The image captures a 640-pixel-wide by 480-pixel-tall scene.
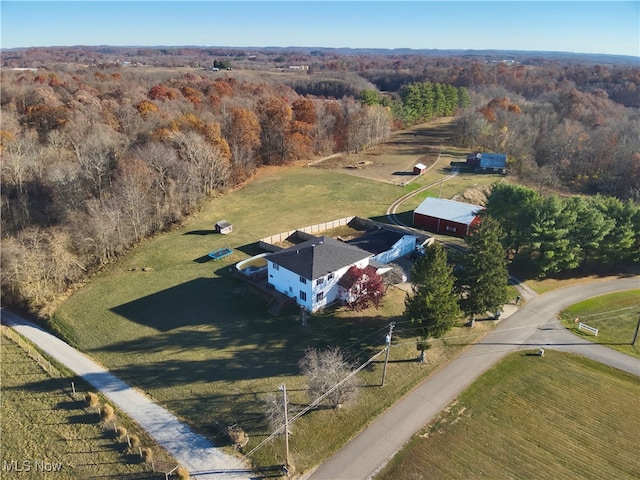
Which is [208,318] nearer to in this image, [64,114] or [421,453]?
[421,453]

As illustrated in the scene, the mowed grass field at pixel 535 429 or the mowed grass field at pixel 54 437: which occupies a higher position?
the mowed grass field at pixel 535 429

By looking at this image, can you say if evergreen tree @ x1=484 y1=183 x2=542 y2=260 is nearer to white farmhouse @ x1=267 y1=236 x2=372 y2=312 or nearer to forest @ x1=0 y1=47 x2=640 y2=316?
forest @ x1=0 y1=47 x2=640 y2=316

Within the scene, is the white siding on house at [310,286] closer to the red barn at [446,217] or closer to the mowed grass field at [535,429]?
the mowed grass field at [535,429]

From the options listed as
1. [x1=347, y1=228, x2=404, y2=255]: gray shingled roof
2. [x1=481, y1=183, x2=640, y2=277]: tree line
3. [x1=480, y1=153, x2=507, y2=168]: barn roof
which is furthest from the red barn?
[x1=480, y1=153, x2=507, y2=168]: barn roof

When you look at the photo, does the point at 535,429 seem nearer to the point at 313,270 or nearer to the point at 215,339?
the point at 313,270

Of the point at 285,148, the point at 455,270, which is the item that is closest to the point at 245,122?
the point at 285,148

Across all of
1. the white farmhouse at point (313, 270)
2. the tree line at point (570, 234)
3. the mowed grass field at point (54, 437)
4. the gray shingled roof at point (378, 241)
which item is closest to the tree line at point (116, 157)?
the mowed grass field at point (54, 437)

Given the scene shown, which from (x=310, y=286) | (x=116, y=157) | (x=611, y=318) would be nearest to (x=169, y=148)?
(x=116, y=157)

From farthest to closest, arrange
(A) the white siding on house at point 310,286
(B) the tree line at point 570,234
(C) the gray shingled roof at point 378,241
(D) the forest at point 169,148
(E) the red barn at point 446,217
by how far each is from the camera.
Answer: (E) the red barn at point 446,217 → (D) the forest at point 169,148 → (C) the gray shingled roof at point 378,241 → (B) the tree line at point 570,234 → (A) the white siding on house at point 310,286
